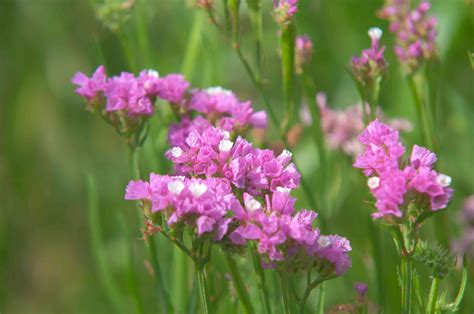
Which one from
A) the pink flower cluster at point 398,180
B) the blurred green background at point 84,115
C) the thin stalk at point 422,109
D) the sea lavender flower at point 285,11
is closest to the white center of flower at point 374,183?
the pink flower cluster at point 398,180

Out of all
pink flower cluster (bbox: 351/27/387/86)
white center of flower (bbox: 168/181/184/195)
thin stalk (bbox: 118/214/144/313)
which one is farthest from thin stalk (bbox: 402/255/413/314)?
thin stalk (bbox: 118/214/144/313)

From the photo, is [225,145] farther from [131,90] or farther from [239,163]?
[131,90]

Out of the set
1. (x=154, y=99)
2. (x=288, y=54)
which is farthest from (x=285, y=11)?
(x=154, y=99)

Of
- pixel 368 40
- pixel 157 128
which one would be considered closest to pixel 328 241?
pixel 157 128

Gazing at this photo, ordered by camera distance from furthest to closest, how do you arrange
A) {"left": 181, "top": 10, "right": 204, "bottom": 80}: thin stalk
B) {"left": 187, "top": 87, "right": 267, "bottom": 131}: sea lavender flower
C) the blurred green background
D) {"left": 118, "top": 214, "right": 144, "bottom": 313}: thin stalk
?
the blurred green background → {"left": 181, "top": 10, "right": 204, "bottom": 80}: thin stalk → {"left": 118, "top": 214, "right": 144, "bottom": 313}: thin stalk → {"left": 187, "top": 87, "right": 267, "bottom": 131}: sea lavender flower

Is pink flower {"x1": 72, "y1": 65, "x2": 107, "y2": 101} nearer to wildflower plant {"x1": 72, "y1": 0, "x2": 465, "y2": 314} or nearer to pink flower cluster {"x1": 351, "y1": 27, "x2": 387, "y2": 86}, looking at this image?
wildflower plant {"x1": 72, "y1": 0, "x2": 465, "y2": 314}

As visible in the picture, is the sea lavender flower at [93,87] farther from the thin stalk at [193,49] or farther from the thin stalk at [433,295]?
the thin stalk at [433,295]
